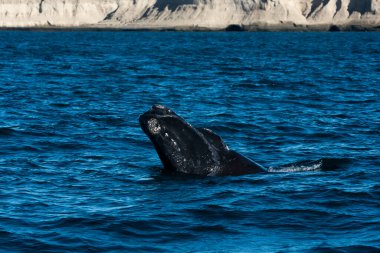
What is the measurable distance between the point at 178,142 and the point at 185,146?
0.18 m

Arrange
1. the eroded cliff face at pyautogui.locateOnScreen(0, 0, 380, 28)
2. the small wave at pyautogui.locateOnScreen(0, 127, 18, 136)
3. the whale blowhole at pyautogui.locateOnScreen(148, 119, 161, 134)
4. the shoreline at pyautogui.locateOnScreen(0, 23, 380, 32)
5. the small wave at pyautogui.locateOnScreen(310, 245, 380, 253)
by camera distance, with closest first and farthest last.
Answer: the small wave at pyautogui.locateOnScreen(310, 245, 380, 253), the whale blowhole at pyautogui.locateOnScreen(148, 119, 161, 134), the small wave at pyautogui.locateOnScreen(0, 127, 18, 136), the shoreline at pyautogui.locateOnScreen(0, 23, 380, 32), the eroded cliff face at pyautogui.locateOnScreen(0, 0, 380, 28)

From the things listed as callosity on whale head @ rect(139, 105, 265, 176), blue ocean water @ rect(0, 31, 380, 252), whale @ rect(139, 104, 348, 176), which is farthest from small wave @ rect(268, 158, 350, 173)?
callosity on whale head @ rect(139, 105, 265, 176)

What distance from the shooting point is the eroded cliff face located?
163 m

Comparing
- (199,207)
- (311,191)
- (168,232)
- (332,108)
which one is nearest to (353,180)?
(311,191)

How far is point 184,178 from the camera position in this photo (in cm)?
1462

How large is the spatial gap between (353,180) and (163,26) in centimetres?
16182

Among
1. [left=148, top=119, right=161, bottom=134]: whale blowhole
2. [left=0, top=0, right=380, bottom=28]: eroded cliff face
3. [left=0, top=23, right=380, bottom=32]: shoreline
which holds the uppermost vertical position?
[left=148, top=119, right=161, bottom=134]: whale blowhole

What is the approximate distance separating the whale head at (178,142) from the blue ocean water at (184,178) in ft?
0.85

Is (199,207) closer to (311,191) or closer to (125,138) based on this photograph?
(311,191)

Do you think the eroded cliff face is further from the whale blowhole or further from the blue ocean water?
the whale blowhole

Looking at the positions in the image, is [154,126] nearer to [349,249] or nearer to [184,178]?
[184,178]

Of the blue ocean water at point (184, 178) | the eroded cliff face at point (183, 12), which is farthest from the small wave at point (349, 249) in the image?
the eroded cliff face at point (183, 12)

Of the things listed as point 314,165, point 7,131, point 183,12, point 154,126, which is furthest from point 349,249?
point 183,12

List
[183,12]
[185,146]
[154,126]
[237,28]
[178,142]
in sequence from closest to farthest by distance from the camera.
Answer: [154,126], [178,142], [185,146], [237,28], [183,12]
